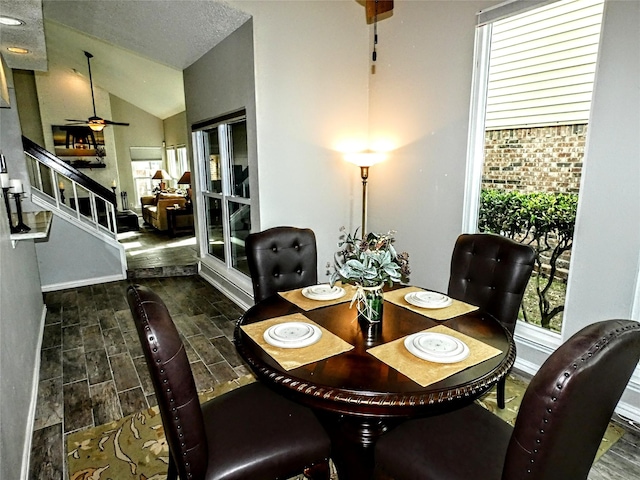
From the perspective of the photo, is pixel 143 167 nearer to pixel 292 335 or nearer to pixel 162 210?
pixel 162 210

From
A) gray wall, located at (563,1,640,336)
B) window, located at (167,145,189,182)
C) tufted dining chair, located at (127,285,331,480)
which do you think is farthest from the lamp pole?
window, located at (167,145,189,182)

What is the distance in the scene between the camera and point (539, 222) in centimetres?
265

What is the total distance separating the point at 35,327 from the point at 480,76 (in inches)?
160

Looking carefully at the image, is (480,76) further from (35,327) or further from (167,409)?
Result: (35,327)

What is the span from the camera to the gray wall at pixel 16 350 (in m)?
1.61

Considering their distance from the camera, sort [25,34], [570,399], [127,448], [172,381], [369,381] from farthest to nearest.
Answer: [25,34], [127,448], [369,381], [172,381], [570,399]

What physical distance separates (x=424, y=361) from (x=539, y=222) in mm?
1844

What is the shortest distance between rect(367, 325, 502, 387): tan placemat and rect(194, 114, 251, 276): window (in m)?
2.55

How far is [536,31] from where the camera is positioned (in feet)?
8.05

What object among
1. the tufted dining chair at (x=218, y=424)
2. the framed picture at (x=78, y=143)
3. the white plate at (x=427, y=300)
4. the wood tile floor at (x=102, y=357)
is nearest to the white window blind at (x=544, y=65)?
the white plate at (x=427, y=300)

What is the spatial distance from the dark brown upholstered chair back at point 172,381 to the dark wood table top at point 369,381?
10.9 inches

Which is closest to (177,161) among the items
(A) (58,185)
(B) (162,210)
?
(B) (162,210)

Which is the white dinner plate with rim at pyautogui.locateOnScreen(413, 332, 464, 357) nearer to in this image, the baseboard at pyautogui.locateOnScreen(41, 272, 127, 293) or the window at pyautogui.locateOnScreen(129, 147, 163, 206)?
the baseboard at pyautogui.locateOnScreen(41, 272, 127, 293)

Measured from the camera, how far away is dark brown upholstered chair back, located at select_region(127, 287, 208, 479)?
1126 mm
